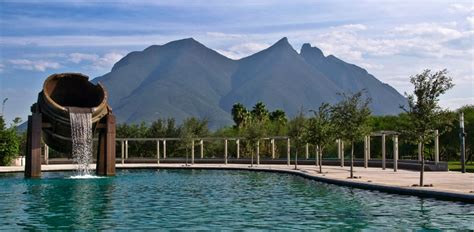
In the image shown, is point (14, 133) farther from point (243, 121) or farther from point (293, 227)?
point (293, 227)

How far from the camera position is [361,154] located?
7375 cm

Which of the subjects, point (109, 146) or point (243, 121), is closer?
point (109, 146)

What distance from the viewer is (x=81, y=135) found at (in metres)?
37.7

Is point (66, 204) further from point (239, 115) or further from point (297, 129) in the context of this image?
point (239, 115)

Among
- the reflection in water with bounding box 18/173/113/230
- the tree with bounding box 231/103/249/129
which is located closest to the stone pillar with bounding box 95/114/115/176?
the reflection in water with bounding box 18/173/113/230

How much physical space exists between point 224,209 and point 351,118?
619 inches

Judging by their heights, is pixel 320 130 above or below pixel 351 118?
below

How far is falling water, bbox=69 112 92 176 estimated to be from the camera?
36.7 metres

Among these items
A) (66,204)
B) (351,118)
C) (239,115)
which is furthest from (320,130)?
(239,115)

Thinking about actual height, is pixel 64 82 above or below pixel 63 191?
above

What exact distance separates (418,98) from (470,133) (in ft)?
143

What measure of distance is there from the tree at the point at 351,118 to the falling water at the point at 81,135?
46.4 ft

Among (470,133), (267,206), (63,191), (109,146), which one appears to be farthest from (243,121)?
(267,206)

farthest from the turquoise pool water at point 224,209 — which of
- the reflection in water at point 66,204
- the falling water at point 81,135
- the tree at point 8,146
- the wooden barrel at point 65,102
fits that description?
the tree at point 8,146
